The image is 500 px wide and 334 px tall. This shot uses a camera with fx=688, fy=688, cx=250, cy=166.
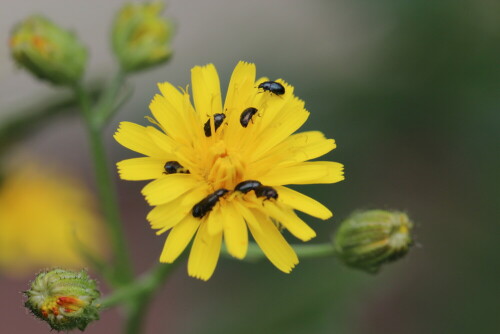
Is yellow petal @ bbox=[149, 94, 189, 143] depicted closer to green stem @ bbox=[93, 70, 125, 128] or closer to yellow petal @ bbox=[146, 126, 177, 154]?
yellow petal @ bbox=[146, 126, 177, 154]

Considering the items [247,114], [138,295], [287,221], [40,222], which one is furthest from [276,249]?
[40,222]

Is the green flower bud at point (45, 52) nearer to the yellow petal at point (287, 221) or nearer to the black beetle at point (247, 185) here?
the black beetle at point (247, 185)

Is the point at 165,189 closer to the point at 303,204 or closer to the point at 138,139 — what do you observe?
the point at 138,139

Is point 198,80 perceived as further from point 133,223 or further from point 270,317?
point 133,223

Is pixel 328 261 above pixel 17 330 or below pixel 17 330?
above

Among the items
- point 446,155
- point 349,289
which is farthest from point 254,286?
point 446,155

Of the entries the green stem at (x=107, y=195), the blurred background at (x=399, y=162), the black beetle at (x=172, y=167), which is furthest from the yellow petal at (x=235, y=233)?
the blurred background at (x=399, y=162)
